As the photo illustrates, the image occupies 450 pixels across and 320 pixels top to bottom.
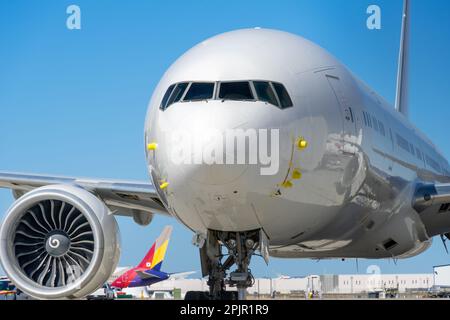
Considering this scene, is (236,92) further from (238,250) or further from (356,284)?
(356,284)

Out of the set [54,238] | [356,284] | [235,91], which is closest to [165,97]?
[235,91]

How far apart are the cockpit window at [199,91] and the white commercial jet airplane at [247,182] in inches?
0.6

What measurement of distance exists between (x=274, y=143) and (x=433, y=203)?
272 inches

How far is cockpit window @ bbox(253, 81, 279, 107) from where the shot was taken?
1116 cm

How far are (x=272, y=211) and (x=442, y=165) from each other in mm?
13717

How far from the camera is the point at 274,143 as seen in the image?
10.8 metres

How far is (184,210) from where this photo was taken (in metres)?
11.5

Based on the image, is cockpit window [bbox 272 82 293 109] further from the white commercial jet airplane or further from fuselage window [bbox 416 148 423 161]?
fuselage window [bbox 416 148 423 161]

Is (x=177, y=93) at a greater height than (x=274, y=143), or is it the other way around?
(x=177, y=93)

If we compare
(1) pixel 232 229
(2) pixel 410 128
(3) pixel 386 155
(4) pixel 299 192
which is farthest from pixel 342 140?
(2) pixel 410 128

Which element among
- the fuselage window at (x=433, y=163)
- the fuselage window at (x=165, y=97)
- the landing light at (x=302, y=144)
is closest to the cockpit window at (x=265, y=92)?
the landing light at (x=302, y=144)

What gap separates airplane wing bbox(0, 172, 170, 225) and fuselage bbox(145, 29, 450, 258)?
143 inches
